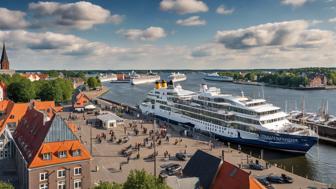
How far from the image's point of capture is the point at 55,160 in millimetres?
32125

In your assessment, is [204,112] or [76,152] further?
[204,112]

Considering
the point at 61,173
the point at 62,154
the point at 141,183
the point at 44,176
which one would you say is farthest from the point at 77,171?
the point at 141,183

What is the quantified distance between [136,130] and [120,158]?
1600cm

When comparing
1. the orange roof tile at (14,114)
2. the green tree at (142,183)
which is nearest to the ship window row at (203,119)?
the orange roof tile at (14,114)

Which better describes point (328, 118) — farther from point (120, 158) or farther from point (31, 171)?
point (31, 171)

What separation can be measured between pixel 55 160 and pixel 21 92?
73518 mm

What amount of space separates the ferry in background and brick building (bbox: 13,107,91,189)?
106ft

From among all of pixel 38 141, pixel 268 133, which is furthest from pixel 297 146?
pixel 38 141

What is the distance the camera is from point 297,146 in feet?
170

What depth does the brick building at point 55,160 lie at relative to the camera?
31.5 m

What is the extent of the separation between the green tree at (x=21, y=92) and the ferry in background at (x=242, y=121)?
4827cm

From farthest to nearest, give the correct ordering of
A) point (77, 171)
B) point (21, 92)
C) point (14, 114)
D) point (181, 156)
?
point (21, 92) < point (14, 114) < point (181, 156) < point (77, 171)

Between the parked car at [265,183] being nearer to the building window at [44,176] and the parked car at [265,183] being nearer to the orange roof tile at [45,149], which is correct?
the building window at [44,176]

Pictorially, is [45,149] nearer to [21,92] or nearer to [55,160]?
[55,160]
